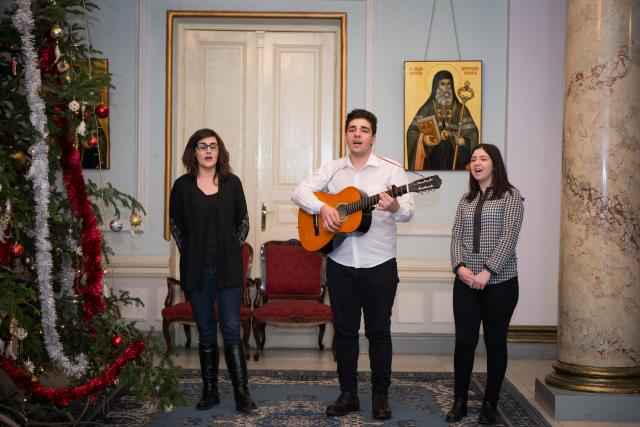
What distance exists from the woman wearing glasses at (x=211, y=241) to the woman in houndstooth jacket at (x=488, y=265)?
4.03 ft

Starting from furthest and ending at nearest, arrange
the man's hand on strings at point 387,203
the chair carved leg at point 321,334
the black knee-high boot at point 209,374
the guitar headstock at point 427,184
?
the chair carved leg at point 321,334 < the black knee-high boot at point 209,374 < the man's hand on strings at point 387,203 < the guitar headstock at point 427,184

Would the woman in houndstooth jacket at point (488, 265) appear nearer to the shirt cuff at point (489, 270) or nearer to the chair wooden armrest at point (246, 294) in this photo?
the shirt cuff at point (489, 270)

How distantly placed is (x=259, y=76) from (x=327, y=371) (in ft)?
8.74

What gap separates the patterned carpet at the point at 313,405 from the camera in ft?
13.9

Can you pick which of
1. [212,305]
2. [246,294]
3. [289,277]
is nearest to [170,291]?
[246,294]

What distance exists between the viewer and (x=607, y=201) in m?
4.38

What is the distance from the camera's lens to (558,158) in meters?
6.34

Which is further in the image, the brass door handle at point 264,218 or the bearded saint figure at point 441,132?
the brass door handle at point 264,218

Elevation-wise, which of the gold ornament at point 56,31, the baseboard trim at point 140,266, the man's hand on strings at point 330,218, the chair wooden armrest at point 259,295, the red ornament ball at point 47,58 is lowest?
the chair wooden armrest at point 259,295

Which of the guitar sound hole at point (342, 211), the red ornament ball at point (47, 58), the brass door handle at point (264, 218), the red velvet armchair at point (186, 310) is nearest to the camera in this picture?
the red ornament ball at point (47, 58)

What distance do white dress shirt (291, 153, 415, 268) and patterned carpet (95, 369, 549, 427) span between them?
920mm

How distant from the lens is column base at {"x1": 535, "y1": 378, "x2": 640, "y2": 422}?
4348mm

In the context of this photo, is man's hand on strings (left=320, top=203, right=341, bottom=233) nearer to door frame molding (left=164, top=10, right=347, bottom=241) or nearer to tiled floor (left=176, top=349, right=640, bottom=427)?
tiled floor (left=176, top=349, right=640, bottom=427)

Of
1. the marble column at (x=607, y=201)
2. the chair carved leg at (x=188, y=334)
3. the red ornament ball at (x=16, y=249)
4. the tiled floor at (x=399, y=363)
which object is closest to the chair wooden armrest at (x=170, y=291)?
the chair carved leg at (x=188, y=334)
